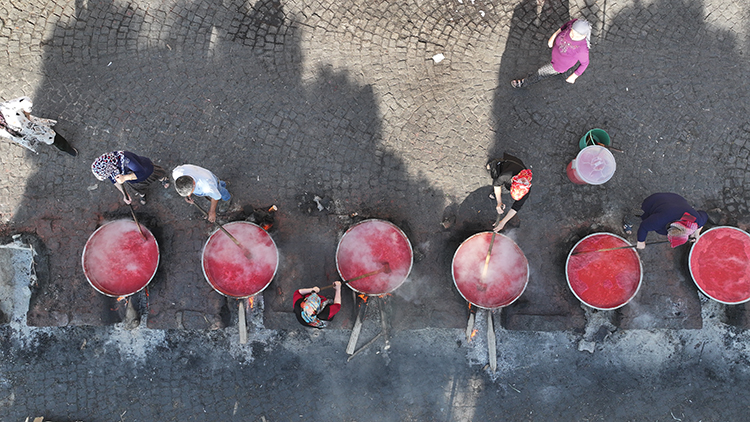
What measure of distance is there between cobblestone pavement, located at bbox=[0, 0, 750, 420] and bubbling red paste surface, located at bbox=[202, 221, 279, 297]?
591mm

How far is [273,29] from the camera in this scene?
5.86 m

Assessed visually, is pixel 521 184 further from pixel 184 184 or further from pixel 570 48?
pixel 184 184

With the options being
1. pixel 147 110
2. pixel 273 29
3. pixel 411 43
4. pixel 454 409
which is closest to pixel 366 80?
pixel 411 43

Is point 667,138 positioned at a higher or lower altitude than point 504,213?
higher

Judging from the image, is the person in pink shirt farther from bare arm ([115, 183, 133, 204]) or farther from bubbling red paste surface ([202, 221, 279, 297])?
bare arm ([115, 183, 133, 204])

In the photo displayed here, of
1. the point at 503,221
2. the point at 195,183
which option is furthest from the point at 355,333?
the point at 195,183

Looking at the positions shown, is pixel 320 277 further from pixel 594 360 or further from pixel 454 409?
pixel 594 360

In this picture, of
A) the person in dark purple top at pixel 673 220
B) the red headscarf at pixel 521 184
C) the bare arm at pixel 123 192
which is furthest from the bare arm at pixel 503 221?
the bare arm at pixel 123 192

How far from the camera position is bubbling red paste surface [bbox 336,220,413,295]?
16.3 ft

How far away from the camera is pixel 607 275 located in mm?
5020

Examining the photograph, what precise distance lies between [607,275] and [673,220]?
0.96m

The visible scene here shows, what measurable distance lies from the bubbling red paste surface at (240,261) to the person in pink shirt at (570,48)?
4.26 metres

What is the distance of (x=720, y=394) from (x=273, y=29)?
8041 mm

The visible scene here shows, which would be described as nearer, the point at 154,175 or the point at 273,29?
the point at 154,175
